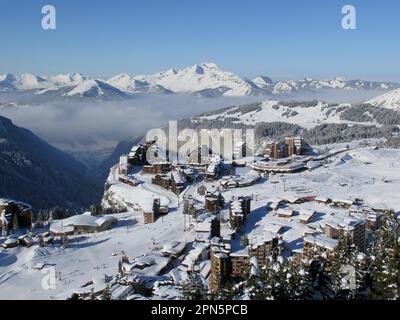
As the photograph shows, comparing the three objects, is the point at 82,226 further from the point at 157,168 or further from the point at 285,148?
the point at 285,148

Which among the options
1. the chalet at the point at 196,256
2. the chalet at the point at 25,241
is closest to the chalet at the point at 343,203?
the chalet at the point at 196,256

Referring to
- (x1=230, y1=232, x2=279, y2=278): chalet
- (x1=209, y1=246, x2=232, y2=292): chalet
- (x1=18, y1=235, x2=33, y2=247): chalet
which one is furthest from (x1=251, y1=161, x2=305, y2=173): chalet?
(x1=209, y1=246, x2=232, y2=292): chalet

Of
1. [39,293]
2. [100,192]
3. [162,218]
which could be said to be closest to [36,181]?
[100,192]

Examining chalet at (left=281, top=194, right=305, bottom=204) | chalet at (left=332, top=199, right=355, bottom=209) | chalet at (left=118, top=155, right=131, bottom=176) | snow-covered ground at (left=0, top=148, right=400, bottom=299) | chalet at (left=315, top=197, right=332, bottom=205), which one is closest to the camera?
snow-covered ground at (left=0, top=148, right=400, bottom=299)

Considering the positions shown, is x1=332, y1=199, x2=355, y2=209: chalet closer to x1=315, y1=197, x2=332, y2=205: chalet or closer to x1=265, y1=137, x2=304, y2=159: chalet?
x1=315, y1=197, x2=332, y2=205: chalet

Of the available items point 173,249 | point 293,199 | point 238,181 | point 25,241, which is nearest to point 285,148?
→ point 238,181

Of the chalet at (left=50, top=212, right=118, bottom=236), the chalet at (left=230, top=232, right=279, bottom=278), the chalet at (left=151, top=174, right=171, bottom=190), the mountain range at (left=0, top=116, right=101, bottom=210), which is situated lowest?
the mountain range at (left=0, top=116, right=101, bottom=210)
